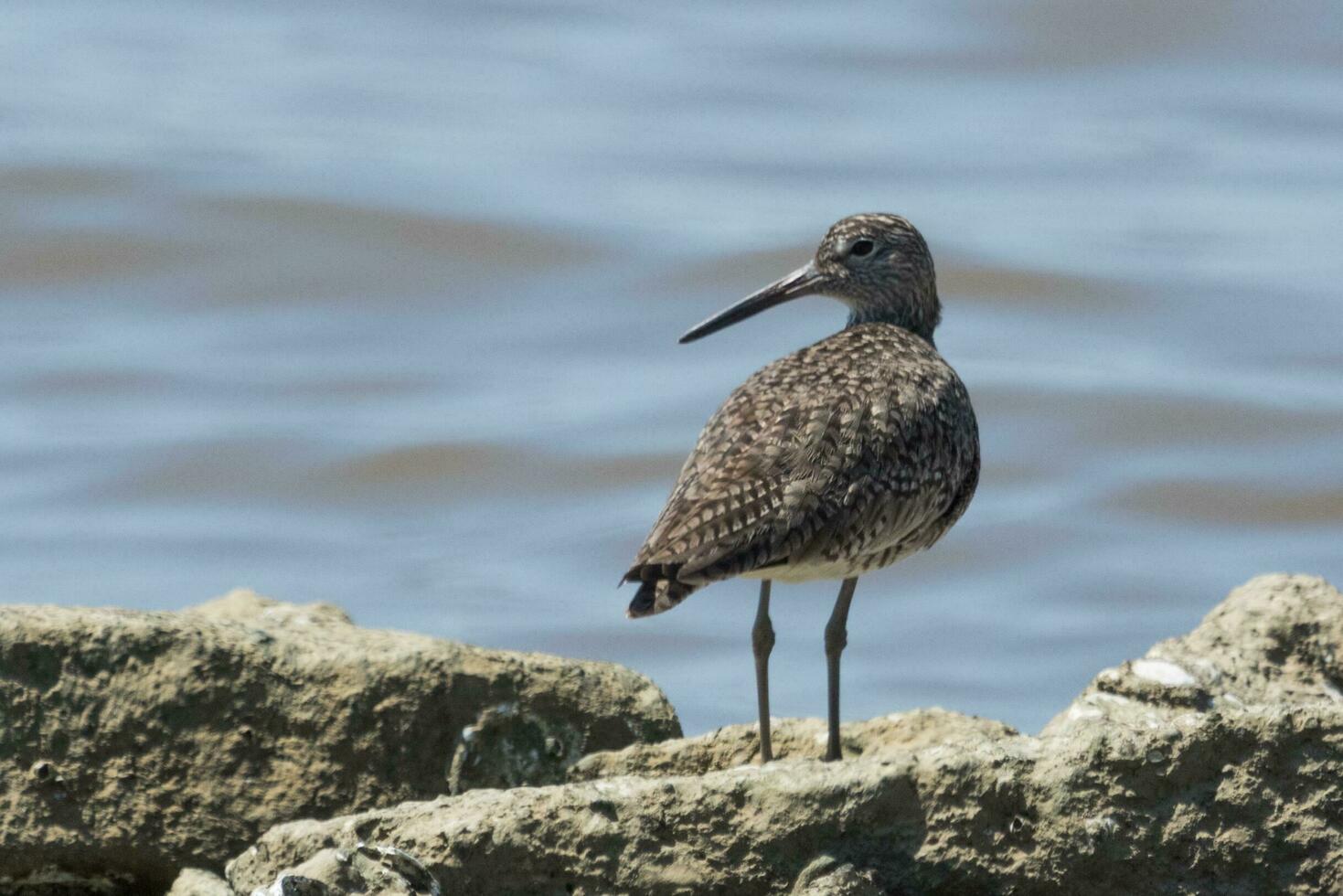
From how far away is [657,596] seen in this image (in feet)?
20.3

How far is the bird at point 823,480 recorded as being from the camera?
643 centimetres

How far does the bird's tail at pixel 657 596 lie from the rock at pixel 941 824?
1071 mm

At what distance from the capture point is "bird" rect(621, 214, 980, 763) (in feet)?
21.1

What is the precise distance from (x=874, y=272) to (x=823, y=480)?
5.70 ft

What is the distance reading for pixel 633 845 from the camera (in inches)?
194

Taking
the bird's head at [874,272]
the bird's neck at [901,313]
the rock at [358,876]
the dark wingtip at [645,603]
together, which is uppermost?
the bird's head at [874,272]

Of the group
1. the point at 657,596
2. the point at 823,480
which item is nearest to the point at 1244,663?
the point at 823,480

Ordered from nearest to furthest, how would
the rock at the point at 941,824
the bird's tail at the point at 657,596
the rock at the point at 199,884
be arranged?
the rock at the point at 941,824, the rock at the point at 199,884, the bird's tail at the point at 657,596

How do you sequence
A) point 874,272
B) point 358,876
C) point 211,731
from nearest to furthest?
point 358,876 → point 211,731 → point 874,272

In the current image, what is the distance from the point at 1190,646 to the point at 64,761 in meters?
3.01

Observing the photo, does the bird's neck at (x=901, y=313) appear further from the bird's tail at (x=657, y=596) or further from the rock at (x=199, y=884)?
the rock at (x=199, y=884)

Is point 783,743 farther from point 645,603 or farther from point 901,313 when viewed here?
point 901,313

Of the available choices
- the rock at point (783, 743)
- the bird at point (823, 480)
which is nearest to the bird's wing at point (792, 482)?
the bird at point (823, 480)

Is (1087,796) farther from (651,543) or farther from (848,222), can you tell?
(848,222)
